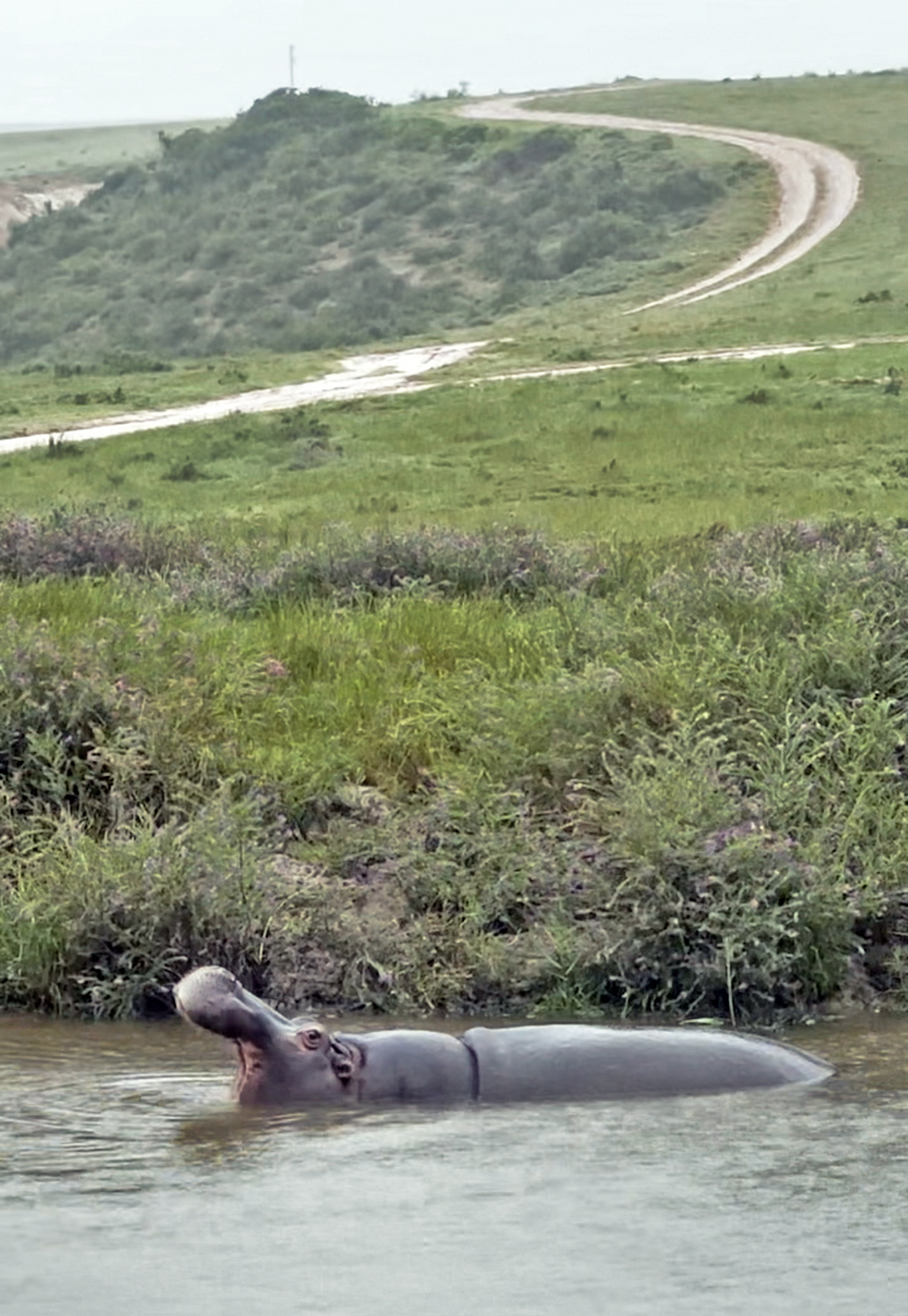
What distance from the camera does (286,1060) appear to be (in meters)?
6.79

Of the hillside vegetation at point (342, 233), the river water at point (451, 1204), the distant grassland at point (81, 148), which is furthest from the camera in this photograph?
the distant grassland at point (81, 148)

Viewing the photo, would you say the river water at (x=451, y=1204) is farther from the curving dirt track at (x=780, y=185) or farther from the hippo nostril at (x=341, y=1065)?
the curving dirt track at (x=780, y=185)

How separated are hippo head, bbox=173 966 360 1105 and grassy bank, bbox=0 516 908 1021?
1595 mm

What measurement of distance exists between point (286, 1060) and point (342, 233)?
65.6 m

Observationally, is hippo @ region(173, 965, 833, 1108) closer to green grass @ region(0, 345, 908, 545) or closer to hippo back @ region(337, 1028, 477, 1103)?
hippo back @ region(337, 1028, 477, 1103)

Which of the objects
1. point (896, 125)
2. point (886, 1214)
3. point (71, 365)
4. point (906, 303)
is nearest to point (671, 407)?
point (906, 303)

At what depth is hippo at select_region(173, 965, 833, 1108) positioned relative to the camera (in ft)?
22.0

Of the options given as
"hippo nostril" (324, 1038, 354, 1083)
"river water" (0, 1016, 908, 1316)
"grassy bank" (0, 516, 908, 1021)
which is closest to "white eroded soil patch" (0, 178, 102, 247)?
"grassy bank" (0, 516, 908, 1021)

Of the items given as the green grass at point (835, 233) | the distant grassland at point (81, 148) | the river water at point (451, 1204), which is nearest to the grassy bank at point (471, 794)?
the river water at point (451, 1204)

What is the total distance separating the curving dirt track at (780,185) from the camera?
53562 mm

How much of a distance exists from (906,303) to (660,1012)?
114ft

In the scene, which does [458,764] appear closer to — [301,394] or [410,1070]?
[410,1070]

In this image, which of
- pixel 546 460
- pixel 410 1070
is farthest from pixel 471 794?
pixel 546 460

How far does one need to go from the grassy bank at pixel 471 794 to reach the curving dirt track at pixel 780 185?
38754mm
